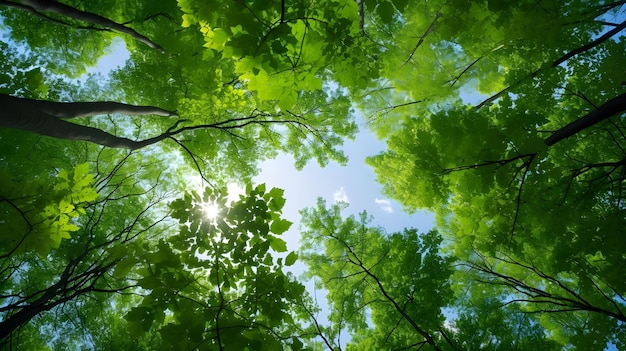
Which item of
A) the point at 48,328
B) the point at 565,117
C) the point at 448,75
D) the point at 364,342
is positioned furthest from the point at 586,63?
the point at 48,328

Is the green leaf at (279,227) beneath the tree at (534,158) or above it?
beneath

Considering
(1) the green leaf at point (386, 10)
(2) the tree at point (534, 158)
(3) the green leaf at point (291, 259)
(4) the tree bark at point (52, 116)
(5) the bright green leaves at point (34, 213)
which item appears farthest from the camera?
(2) the tree at point (534, 158)

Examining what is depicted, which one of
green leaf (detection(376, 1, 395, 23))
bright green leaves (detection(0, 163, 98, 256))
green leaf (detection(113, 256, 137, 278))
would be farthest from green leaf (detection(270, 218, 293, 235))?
green leaf (detection(376, 1, 395, 23))

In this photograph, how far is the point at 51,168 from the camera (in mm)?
5320

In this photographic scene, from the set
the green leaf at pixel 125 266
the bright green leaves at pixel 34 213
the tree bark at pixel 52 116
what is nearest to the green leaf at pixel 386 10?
the green leaf at pixel 125 266

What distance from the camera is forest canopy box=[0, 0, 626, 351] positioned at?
1922 mm

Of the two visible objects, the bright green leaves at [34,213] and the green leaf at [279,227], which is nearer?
the bright green leaves at [34,213]

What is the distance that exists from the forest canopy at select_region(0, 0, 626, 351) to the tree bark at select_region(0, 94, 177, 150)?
2 cm

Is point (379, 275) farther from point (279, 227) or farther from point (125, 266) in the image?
point (125, 266)

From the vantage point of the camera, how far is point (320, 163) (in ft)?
22.1

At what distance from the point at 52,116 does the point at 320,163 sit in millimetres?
4971

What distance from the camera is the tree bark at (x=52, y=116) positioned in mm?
1859

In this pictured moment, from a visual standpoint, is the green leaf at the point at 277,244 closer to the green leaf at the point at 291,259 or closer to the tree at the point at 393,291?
the green leaf at the point at 291,259

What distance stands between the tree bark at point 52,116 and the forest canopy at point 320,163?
0.02m
